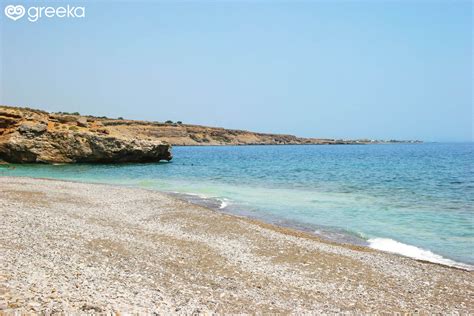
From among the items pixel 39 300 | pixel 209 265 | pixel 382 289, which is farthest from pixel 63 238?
pixel 382 289

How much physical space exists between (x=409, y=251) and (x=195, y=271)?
8.54m

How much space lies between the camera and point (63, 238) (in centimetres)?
1172

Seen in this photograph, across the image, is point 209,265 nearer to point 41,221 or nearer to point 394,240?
point 41,221

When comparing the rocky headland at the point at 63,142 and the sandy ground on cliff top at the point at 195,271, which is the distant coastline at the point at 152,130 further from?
the sandy ground on cliff top at the point at 195,271

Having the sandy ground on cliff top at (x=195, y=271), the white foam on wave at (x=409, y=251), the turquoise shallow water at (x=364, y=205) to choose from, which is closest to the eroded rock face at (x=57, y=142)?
the turquoise shallow water at (x=364, y=205)

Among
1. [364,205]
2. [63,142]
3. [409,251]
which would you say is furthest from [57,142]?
[409,251]

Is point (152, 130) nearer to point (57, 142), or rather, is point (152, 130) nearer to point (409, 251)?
point (57, 142)

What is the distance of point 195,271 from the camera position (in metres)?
10.1

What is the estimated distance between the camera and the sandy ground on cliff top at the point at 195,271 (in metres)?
7.23

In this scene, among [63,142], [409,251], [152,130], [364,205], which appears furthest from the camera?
[152,130]

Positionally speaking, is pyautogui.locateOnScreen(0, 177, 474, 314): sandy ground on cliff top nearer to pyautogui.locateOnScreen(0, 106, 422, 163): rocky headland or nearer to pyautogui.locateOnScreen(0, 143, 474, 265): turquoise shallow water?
pyautogui.locateOnScreen(0, 143, 474, 265): turquoise shallow water

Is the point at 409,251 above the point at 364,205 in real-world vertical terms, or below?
below

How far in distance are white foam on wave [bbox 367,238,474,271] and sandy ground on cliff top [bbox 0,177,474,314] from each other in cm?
90

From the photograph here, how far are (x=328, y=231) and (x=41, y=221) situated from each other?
37.6 feet
